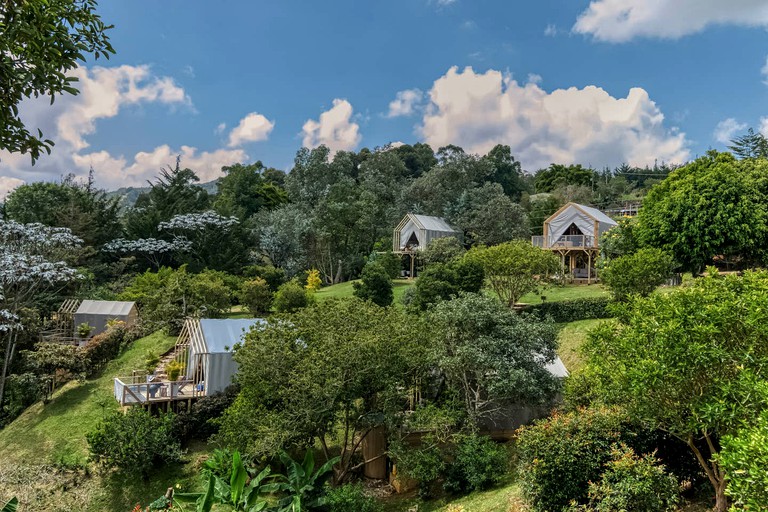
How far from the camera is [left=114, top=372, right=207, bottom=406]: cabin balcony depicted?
1756 centimetres

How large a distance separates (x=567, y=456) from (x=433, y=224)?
3210 cm

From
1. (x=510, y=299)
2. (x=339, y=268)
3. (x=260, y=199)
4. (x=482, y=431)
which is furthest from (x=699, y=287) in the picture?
(x=260, y=199)

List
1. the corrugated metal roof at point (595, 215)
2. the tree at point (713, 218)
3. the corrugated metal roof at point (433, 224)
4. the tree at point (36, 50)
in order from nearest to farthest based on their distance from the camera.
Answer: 1. the tree at point (36, 50)
2. the tree at point (713, 218)
3. the corrugated metal roof at point (595, 215)
4. the corrugated metal roof at point (433, 224)

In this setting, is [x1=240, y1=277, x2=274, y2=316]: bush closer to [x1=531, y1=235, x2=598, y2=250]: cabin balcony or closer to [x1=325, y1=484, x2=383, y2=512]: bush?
[x1=531, y1=235, x2=598, y2=250]: cabin balcony

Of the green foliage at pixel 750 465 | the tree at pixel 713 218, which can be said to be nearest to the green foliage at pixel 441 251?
the tree at pixel 713 218

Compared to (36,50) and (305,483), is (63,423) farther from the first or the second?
(36,50)

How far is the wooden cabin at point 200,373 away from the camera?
703 inches

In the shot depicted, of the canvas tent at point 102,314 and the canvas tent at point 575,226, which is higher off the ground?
the canvas tent at point 575,226

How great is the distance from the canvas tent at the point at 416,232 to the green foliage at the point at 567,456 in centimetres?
2852

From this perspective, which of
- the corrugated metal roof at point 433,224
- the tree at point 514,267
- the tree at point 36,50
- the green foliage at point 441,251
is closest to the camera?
the tree at point 36,50

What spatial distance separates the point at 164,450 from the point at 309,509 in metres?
6.01

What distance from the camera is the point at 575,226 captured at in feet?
108

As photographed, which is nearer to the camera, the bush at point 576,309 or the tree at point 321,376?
the tree at point 321,376

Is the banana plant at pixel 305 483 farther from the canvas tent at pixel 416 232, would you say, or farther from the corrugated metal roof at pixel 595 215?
the canvas tent at pixel 416 232
